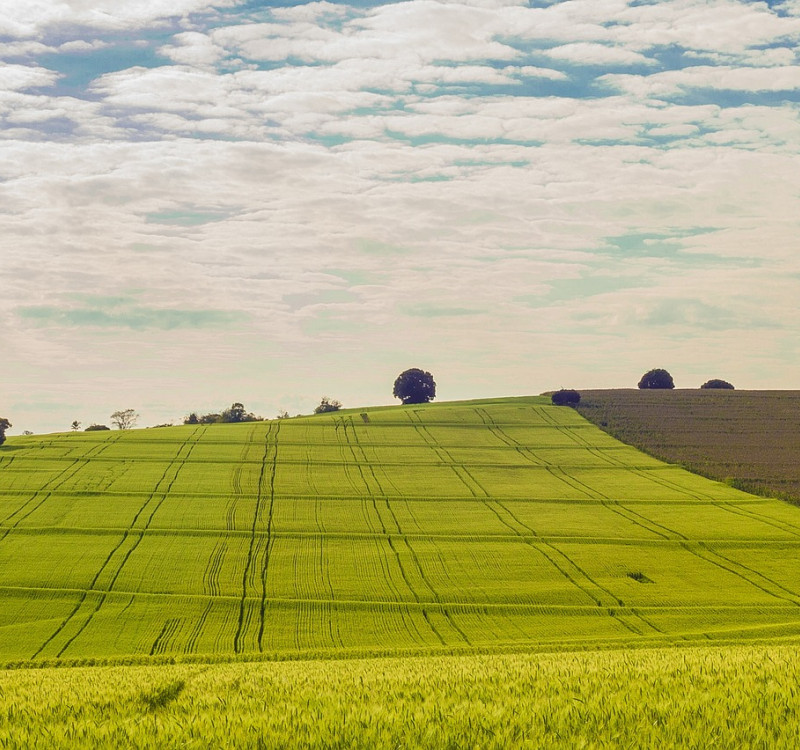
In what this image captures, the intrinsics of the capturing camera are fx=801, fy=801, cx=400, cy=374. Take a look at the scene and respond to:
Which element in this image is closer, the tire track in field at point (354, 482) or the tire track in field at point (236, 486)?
the tire track in field at point (236, 486)

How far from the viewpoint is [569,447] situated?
89938mm

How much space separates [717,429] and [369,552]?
61053mm

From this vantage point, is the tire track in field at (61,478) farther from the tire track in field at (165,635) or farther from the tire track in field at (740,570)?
the tire track in field at (740,570)

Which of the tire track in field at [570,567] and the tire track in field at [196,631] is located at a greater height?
the tire track in field at [570,567]

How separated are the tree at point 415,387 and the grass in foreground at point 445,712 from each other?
455 ft

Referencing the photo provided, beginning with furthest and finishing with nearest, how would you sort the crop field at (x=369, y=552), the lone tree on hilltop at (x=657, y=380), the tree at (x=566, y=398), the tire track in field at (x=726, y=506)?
the lone tree on hilltop at (x=657, y=380)
the tree at (x=566, y=398)
the tire track in field at (x=726, y=506)
the crop field at (x=369, y=552)

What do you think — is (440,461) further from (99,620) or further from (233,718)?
(233,718)

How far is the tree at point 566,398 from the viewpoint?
11700 cm

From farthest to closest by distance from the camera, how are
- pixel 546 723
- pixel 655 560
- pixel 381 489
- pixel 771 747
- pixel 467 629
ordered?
pixel 381 489
pixel 655 560
pixel 467 629
pixel 546 723
pixel 771 747

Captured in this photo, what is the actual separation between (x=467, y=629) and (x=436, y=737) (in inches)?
1304

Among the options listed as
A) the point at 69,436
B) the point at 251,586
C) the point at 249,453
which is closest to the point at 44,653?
the point at 251,586

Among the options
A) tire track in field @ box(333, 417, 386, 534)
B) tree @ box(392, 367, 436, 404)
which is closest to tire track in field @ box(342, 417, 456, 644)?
tire track in field @ box(333, 417, 386, 534)

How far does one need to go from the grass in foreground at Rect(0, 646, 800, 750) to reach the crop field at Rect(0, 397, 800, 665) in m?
24.5

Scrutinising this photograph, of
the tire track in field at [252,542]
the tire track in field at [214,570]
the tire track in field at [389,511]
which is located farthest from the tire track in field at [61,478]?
the tire track in field at [389,511]
